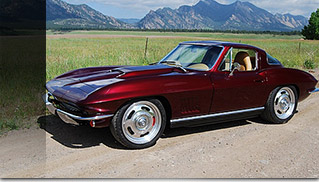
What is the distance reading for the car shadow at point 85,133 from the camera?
4346 mm

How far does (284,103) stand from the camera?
554cm

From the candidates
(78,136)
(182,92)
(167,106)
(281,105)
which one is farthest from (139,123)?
(281,105)

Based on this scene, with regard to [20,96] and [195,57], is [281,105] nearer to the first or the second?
[195,57]

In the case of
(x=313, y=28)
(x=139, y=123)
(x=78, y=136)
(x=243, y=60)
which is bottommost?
(x=78, y=136)

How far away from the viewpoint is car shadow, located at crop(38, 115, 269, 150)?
4.35 m

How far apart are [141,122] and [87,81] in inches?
39.5

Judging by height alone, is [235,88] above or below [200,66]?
below

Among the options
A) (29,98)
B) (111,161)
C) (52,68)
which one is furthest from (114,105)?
(52,68)

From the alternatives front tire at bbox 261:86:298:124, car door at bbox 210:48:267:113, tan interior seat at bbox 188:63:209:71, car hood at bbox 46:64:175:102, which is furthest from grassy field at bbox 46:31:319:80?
front tire at bbox 261:86:298:124

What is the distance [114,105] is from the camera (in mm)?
3861

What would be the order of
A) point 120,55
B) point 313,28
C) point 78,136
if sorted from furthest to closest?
point 313,28 < point 120,55 < point 78,136

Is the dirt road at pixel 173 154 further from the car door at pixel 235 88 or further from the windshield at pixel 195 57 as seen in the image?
the windshield at pixel 195 57

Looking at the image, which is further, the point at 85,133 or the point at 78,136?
the point at 85,133

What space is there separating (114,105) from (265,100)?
8.78 feet
